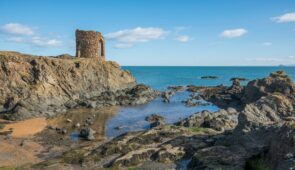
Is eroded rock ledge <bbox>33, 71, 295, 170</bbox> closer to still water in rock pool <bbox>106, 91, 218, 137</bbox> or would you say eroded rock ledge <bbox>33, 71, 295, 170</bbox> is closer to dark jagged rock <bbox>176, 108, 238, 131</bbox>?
dark jagged rock <bbox>176, 108, 238, 131</bbox>

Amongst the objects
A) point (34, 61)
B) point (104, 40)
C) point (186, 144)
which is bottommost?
point (186, 144)

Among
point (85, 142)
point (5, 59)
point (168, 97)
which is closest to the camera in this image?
point (85, 142)

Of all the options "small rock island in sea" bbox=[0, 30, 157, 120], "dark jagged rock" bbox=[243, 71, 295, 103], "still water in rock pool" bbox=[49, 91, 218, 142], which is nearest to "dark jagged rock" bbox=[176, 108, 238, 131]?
"still water in rock pool" bbox=[49, 91, 218, 142]

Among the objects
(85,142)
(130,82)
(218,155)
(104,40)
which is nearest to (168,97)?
(130,82)

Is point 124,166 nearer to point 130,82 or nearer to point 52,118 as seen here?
point 52,118

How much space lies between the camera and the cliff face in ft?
178

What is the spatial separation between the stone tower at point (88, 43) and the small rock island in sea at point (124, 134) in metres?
0.24

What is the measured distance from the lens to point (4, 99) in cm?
5631

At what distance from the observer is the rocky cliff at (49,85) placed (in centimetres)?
5378

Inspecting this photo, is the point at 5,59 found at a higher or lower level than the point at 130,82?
higher

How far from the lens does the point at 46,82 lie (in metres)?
61.1

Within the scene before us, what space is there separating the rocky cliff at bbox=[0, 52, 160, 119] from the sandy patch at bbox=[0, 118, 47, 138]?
2.40 meters

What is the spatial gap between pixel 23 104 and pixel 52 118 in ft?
16.4

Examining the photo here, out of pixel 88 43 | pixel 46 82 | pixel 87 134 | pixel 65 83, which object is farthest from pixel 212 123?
pixel 88 43
